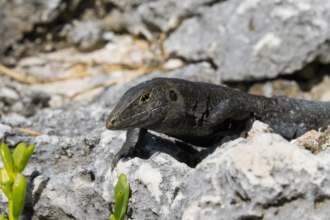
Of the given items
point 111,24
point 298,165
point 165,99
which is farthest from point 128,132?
point 111,24

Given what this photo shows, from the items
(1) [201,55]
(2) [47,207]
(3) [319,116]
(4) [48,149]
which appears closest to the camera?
(2) [47,207]

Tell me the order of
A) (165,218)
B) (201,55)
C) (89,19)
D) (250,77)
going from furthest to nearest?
(89,19), (201,55), (250,77), (165,218)

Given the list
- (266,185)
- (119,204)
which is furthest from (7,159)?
(266,185)

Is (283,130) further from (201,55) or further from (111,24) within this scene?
(111,24)

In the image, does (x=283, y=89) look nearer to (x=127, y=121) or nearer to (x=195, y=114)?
(x=195, y=114)

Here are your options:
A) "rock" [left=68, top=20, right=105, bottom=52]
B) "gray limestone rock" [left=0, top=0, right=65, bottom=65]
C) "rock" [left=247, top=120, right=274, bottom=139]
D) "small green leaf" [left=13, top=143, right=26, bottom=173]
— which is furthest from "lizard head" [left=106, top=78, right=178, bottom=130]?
"gray limestone rock" [left=0, top=0, right=65, bottom=65]

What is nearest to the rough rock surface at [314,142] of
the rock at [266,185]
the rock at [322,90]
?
the rock at [266,185]

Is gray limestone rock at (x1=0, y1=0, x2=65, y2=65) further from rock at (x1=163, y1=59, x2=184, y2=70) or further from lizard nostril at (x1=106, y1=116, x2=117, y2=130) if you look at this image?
lizard nostril at (x1=106, y1=116, x2=117, y2=130)
